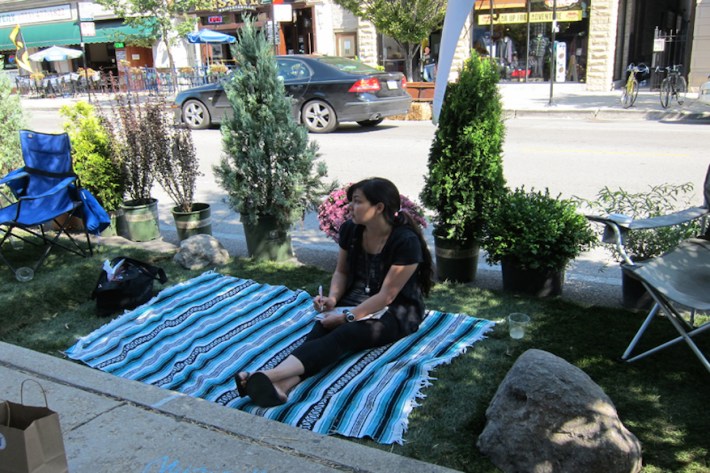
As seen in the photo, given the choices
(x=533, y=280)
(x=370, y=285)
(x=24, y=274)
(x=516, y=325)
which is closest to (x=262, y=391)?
(x=370, y=285)

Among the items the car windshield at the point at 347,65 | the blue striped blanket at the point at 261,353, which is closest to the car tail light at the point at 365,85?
the car windshield at the point at 347,65

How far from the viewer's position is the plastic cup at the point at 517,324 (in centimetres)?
390

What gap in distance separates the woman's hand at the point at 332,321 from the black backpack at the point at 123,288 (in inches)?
69.3

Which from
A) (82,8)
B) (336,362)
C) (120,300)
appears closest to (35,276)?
(120,300)

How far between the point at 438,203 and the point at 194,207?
270 cm

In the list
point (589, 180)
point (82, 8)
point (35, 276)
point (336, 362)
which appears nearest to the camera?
point (336, 362)

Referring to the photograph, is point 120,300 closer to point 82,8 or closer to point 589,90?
point 589,90

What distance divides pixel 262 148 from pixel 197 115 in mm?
9848

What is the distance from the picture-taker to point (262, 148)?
17.6 feet

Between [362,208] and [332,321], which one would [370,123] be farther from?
[332,321]

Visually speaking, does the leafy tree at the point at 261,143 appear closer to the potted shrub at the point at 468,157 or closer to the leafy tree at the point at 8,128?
the potted shrub at the point at 468,157

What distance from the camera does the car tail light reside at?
1270cm

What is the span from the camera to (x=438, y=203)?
190 inches

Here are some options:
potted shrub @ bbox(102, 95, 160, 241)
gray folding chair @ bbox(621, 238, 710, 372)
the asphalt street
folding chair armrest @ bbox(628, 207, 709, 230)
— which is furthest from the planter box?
gray folding chair @ bbox(621, 238, 710, 372)
